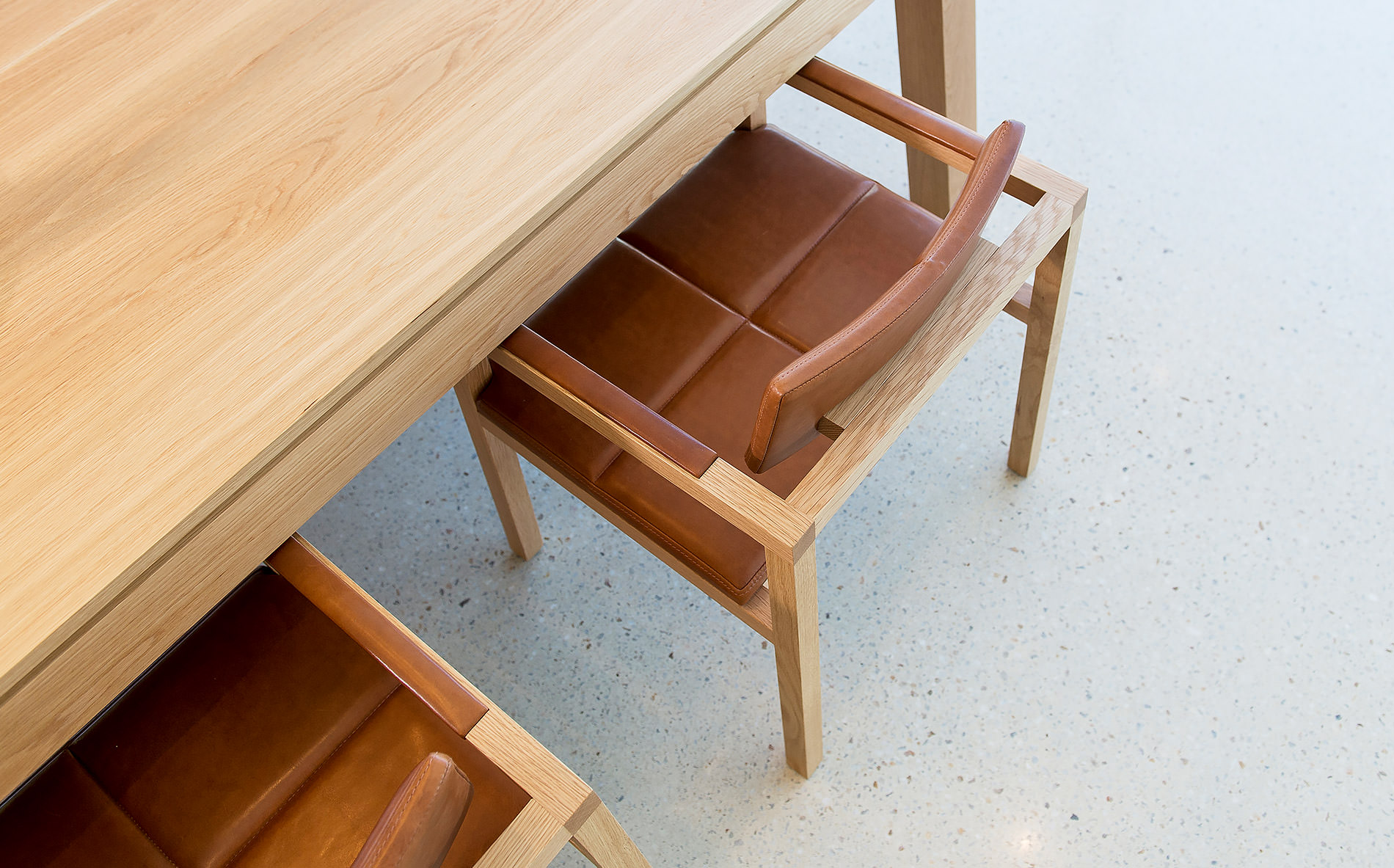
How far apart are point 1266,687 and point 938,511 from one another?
53 centimetres

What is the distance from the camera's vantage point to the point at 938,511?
1.72 metres

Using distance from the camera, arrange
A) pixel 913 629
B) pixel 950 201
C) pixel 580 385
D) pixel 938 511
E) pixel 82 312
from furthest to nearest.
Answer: pixel 950 201 → pixel 938 511 → pixel 913 629 → pixel 580 385 → pixel 82 312

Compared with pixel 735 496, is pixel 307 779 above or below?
below

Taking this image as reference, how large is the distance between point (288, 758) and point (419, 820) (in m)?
0.37

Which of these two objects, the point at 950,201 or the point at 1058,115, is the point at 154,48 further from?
the point at 1058,115

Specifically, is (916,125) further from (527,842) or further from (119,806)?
(119,806)

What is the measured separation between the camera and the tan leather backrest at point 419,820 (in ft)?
2.50

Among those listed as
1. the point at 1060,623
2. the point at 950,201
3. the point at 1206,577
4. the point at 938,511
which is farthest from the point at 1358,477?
the point at 950,201

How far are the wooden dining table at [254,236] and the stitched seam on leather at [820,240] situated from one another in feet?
0.66

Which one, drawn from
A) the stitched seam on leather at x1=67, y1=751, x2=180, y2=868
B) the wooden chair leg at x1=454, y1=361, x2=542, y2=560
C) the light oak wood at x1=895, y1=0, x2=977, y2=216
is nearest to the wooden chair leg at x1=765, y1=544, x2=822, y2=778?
the wooden chair leg at x1=454, y1=361, x2=542, y2=560

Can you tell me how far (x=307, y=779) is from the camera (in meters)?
1.06

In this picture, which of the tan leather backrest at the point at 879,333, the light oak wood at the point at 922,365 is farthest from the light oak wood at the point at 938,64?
the tan leather backrest at the point at 879,333

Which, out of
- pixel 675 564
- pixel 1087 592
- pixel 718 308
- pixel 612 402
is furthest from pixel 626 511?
pixel 1087 592

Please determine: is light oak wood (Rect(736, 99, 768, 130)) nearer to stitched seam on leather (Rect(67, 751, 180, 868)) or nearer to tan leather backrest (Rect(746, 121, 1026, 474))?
tan leather backrest (Rect(746, 121, 1026, 474))
